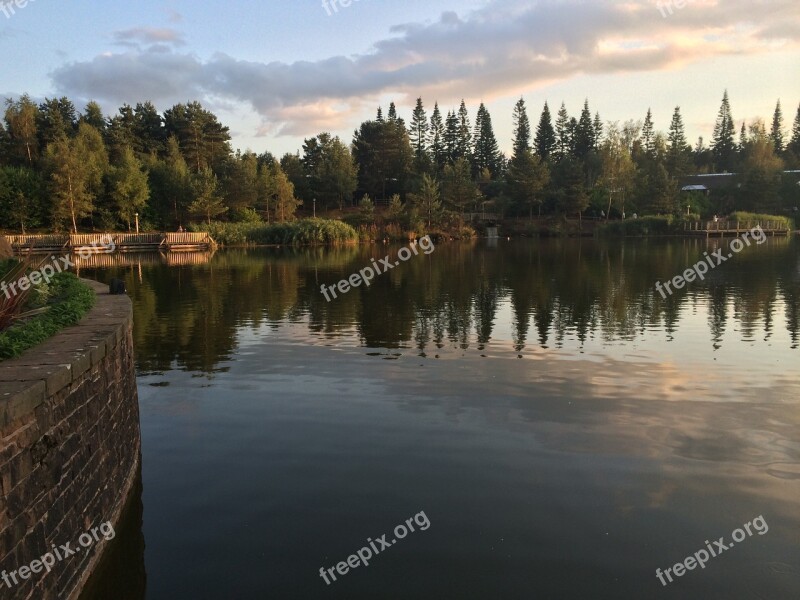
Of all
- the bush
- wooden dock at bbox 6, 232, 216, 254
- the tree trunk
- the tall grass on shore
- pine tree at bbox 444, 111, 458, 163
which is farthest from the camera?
pine tree at bbox 444, 111, 458, 163

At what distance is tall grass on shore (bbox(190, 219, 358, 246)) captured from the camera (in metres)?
63.8

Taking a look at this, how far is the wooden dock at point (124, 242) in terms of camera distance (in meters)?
54.7

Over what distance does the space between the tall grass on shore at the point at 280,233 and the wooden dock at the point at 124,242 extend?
250 centimetres

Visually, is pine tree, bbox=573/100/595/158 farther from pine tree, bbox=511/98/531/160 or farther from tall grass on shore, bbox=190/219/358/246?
tall grass on shore, bbox=190/219/358/246

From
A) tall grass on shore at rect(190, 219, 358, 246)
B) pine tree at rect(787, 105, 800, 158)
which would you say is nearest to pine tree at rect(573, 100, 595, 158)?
pine tree at rect(787, 105, 800, 158)

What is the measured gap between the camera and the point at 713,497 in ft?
23.7

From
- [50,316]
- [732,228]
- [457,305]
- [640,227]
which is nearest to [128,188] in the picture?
[457,305]

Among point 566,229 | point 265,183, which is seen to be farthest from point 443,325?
point 566,229

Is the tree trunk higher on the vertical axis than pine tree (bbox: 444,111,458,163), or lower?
lower

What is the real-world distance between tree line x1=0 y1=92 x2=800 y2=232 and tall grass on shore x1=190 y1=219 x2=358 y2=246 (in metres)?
4.48

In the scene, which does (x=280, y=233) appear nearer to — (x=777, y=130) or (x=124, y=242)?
(x=124, y=242)

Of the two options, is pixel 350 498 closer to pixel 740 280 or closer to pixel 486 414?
pixel 486 414

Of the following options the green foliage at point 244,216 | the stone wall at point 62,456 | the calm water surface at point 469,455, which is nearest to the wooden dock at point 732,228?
the green foliage at point 244,216

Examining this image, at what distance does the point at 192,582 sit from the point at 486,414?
5476 mm
